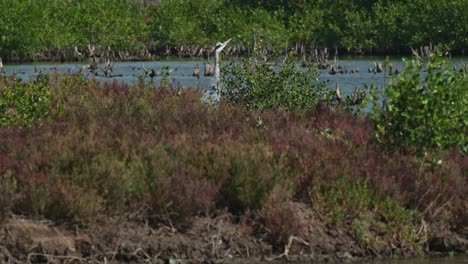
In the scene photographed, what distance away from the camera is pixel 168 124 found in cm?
1833

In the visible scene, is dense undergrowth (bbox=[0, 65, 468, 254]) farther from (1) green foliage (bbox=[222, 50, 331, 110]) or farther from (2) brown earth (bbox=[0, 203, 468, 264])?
(1) green foliage (bbox=[222, 50, 331, 110])

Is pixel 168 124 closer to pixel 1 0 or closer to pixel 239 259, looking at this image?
pixel 239 259

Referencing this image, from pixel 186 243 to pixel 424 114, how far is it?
173 inches

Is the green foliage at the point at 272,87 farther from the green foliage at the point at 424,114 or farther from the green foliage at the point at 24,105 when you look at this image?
the green foliage at the point at 424,114

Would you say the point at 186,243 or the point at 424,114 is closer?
the point at 186,243

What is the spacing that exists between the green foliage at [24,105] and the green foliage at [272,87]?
4.59 metres

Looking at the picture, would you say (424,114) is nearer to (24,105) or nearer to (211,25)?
(24,105)

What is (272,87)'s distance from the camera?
2383 centimetres

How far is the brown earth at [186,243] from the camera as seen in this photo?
1421 cm

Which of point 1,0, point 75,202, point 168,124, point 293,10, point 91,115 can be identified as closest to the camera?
point 75,202

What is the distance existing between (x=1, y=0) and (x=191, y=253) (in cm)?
9326

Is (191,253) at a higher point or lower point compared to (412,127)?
lower

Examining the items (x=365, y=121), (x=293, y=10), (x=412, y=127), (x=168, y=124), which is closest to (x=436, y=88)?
(x=412, y=127)

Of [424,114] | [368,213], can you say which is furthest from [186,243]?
[424,114]
